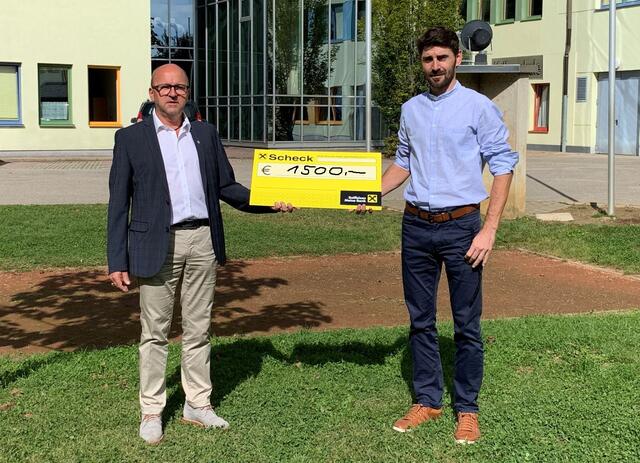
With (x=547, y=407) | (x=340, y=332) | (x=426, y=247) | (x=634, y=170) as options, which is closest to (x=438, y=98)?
(x=426, y=247)

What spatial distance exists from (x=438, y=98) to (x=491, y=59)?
33.9 meters

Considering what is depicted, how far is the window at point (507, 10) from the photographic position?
35.5 metres

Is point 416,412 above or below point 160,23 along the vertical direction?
below

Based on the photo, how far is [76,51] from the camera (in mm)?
27266

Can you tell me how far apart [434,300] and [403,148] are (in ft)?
2.84

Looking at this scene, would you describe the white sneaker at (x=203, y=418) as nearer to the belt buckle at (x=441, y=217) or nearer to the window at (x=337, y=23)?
the belt buckle at (x=441, y=217)

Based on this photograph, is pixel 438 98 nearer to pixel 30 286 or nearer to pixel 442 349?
pixel 442 349

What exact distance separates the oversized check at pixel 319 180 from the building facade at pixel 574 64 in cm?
2695

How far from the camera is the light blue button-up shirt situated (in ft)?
14.0

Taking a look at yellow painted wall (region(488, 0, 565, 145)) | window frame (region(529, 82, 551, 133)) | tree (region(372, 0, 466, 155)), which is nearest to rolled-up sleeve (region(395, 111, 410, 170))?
tree (region(372, 0, 466, 155))

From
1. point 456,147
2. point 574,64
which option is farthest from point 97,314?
point 574,64

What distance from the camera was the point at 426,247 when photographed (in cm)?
441

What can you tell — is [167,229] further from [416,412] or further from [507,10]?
[507,10]

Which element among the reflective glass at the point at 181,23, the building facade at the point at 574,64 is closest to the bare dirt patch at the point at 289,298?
the building facade at the point at 574,64
